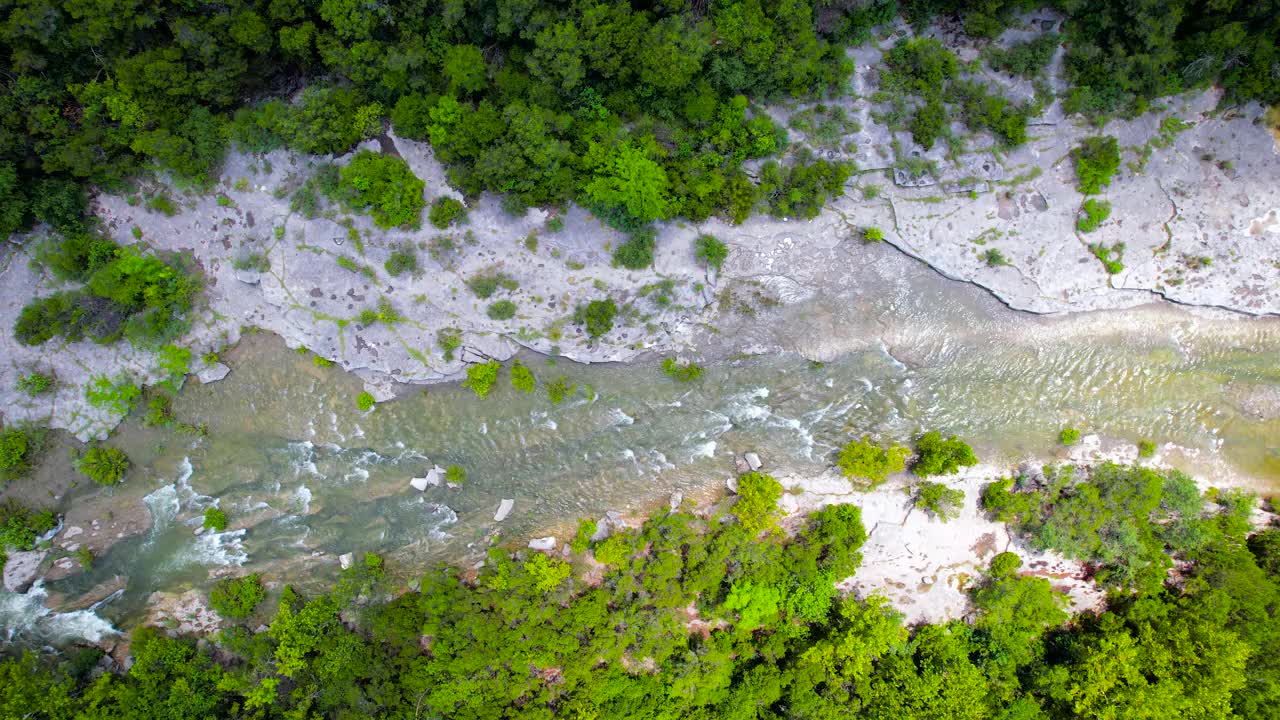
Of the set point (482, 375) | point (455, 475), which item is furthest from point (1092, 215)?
point (455, 475)

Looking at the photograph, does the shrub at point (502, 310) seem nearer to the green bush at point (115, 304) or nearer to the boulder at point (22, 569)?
the green bush at point (115, 304)

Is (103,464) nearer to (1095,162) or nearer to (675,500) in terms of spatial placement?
(675,500)

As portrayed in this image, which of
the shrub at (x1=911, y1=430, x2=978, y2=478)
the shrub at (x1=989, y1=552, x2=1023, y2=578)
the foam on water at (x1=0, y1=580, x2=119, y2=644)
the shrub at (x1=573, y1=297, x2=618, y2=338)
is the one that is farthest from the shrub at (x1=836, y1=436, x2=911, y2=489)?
the foam on water at (x1=0, y1=580, x2=119, y2=644)

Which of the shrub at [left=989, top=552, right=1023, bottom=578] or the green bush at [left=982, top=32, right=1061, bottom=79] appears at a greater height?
the green bush at [left=982, top=32, right=1061, bottom=79]

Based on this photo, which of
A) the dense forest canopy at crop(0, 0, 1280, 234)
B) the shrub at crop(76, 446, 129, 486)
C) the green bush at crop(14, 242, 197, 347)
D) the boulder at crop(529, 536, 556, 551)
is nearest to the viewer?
the dense forest canopy at crop(0, 0, 1280, 234)

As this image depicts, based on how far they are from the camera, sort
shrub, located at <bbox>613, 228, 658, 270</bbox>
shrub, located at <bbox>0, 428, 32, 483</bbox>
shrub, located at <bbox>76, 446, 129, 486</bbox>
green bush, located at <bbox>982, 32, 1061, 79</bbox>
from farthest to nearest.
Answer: shrub, located at <bbox>76, 446, 129, 486</bbox>
shrub, located at <bbox>613, 228, 658, 270</bbox>
shrub, located at <bbox>0, 428, 32, 483</bbox>
green bush, located at <bbox>982, 32, 1061, 79</bbox>

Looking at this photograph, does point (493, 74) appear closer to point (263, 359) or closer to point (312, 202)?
point (312, 202)

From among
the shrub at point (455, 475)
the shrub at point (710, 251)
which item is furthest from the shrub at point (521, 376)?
the shrub at point (710, 251)

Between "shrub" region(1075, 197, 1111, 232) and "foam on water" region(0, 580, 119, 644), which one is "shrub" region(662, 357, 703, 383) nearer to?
"shrub" region(1075, 197, 1111, 232)
